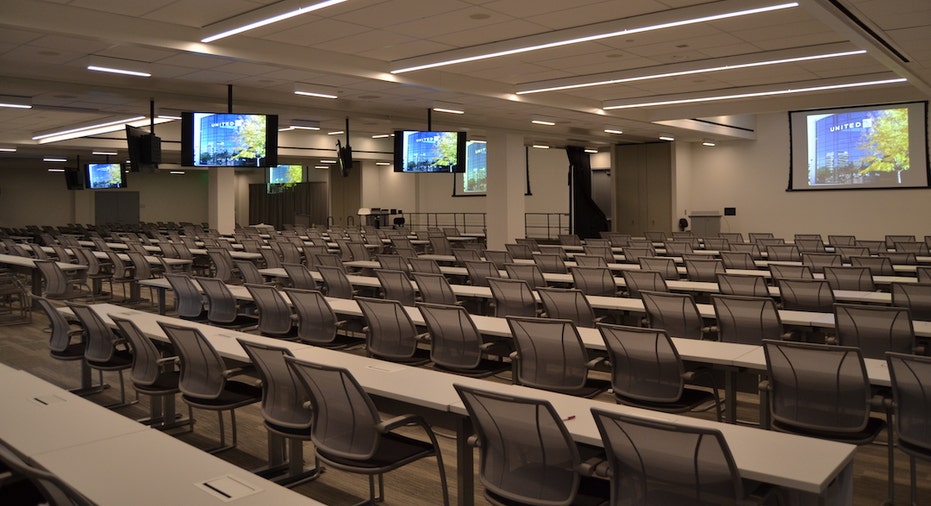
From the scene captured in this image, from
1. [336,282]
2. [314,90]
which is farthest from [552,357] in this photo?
[314,90]

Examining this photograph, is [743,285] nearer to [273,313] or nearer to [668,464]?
[273,313]

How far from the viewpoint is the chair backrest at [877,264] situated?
9.34 metres

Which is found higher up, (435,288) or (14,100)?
(14,100)

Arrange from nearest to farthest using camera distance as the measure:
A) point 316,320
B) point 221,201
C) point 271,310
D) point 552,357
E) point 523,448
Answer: point 523,448
point 552,357
point 316,320
point 271,310
point 221,201

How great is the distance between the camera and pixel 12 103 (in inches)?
492

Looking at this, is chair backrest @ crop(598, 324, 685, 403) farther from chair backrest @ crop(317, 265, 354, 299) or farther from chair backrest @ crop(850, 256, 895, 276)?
chair backrest @ crop(850, 256, 895, 276)

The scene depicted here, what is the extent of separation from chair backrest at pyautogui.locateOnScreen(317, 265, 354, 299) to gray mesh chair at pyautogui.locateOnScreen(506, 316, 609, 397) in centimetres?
369

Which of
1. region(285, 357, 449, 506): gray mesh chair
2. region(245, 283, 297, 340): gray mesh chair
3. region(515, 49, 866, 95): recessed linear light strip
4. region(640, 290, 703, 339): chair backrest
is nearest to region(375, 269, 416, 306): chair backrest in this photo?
region(245, 283, 297, 340): gray mesh chair

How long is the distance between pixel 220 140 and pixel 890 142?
16587mm

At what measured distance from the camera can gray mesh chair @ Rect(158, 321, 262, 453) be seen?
173 inches

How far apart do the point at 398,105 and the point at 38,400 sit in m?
11.2

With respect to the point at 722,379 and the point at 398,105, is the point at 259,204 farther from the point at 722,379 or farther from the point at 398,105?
the point at 722,379

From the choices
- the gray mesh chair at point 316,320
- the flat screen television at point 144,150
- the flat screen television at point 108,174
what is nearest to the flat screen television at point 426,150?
the flat screen television at point 144,150

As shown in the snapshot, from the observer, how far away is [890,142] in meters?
19.2
